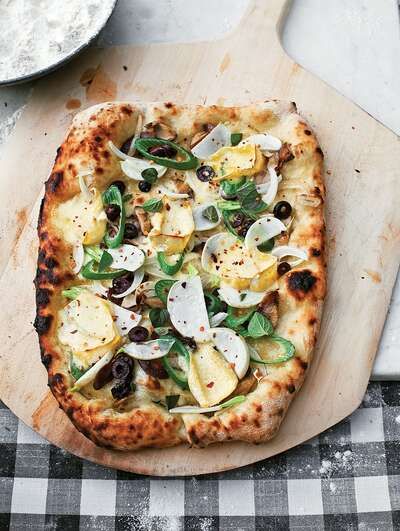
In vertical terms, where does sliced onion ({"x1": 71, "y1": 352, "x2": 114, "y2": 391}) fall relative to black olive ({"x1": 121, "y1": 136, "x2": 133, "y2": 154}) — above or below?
below

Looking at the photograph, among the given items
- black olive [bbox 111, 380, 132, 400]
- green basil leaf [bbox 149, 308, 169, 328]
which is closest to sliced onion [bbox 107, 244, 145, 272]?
green basil leaf [bbox 149, 308, 169, 328]

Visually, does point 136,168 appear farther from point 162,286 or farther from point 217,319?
point 217,319

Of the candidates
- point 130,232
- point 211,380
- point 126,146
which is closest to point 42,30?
point 126,146

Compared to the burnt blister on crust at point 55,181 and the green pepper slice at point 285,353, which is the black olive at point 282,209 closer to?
the green pepper slice at point 285,353

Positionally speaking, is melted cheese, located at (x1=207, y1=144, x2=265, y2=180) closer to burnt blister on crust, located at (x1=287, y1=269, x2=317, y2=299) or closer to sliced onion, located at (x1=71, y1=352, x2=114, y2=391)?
burnt blister on crust, located at (x1=287, y1=269, x2=317, y2=299)

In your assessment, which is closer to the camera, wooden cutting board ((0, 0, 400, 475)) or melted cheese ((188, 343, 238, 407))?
melted cheese ((188, 343, 238, 407))

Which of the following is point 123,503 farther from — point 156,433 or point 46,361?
point 46,361
